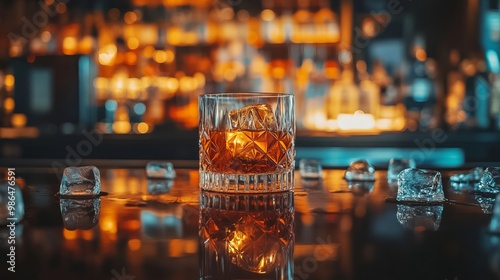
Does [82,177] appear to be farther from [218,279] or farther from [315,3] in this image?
[315,3]

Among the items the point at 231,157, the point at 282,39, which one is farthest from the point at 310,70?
the point at 231,157

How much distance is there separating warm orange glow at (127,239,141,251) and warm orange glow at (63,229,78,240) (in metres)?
0.05

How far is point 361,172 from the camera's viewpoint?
0.95 m

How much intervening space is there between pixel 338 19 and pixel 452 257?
362 centimetres

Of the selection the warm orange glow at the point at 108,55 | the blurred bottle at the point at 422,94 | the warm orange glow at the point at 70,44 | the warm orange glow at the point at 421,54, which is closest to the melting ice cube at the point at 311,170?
the blurred bottle at the point at 422,94

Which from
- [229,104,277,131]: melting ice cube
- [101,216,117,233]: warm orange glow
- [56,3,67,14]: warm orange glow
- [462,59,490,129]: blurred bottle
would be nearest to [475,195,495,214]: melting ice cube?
[229,104,277,131]: melting ice cube

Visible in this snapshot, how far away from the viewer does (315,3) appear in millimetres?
4000

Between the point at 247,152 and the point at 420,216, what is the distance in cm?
24

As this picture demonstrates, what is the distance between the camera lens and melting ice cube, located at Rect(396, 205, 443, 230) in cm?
55

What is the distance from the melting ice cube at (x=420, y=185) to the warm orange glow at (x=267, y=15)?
3.39 metres

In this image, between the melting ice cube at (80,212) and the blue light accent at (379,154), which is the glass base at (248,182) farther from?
the blue light accent at (379,154)

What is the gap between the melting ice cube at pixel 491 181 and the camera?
776 mm

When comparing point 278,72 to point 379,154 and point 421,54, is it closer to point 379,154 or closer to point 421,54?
point 421,54

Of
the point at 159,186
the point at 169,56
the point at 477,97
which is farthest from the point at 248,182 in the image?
the point at 169,56
